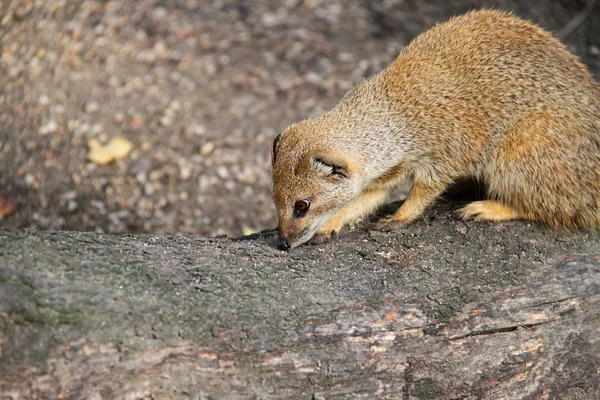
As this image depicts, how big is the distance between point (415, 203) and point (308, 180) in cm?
68

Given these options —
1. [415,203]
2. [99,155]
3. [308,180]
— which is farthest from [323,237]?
[99,155]

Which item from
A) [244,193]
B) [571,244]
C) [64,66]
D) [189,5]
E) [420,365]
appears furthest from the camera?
[189,5]

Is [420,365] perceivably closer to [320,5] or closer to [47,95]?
[47,95]

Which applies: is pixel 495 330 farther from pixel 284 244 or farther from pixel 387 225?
pixel 284 244

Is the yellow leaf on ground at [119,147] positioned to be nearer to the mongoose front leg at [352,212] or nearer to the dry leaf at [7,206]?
the dry leaf at [7,206]

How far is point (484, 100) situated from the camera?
3.99 metres

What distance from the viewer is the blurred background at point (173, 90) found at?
626cm

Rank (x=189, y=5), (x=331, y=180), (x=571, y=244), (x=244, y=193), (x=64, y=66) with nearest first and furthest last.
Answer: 1. (x=571, y=244)
2. (x=331, y=180)
3. (x=244, y=193)
4. (x=64, y=66)
5. (x=189, y=5)

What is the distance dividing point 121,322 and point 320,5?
639 cm

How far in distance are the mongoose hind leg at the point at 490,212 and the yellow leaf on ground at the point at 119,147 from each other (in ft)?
12.5

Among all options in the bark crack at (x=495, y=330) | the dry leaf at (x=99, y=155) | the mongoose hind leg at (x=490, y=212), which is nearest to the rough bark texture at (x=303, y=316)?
the bark crack at (x=495, y=330)

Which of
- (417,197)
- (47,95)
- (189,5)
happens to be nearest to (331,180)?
(417,197)

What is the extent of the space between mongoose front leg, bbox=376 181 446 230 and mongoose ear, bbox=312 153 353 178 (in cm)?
37

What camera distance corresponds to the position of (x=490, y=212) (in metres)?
3.79
